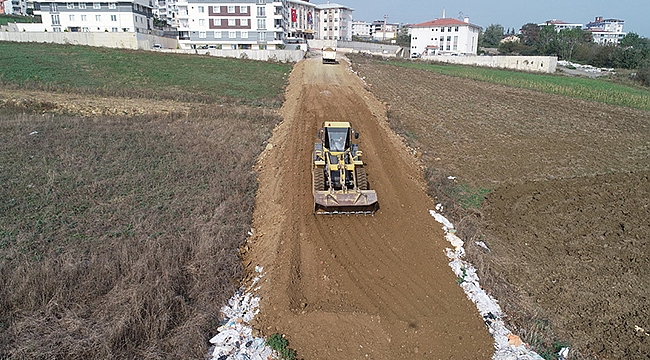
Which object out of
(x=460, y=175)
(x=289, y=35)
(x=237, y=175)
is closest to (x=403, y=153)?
(x=460, y=175)

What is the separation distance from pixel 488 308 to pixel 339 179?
5882 mm

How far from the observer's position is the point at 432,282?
33.4 feet

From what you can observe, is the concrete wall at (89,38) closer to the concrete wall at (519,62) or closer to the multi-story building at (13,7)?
the concrete wall at (519,62)

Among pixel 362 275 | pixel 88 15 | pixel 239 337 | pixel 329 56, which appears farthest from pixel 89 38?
pixel 239 337

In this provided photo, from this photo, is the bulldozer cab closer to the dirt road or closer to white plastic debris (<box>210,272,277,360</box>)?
the dirt road

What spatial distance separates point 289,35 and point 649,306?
85760 millimetres

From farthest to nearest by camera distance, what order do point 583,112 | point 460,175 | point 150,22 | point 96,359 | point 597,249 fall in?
point 150,22 < point 583,112 < point 460,175 < point 597,249 < point 96,359

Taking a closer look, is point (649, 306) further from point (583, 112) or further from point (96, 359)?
point (583, 112)

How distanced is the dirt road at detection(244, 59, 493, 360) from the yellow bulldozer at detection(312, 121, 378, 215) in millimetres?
373

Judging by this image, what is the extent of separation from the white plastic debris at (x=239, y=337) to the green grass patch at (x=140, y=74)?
22.8m

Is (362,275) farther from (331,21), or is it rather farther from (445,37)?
(331,21)

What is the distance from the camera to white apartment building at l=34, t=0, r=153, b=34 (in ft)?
234

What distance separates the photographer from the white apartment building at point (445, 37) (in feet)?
300

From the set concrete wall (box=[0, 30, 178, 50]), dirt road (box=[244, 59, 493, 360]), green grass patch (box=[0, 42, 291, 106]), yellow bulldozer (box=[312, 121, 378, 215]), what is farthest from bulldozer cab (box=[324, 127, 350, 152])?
concrete wall (box=[0, 30, 178, 50])
